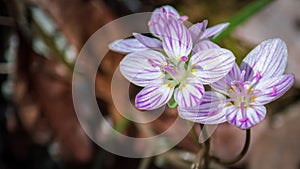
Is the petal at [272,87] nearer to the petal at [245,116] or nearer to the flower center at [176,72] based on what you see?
the petal at [245,116]

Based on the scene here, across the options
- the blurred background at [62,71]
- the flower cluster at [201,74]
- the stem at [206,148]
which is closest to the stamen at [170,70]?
the flower cluster at [201,74]

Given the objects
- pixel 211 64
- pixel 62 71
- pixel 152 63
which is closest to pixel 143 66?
pixel 152 63

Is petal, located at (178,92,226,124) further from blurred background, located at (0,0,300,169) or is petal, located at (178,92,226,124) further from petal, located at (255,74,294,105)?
blurred background, located at (0,0,300,169)

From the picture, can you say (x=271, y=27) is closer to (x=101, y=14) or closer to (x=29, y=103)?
(x=101, y=14)

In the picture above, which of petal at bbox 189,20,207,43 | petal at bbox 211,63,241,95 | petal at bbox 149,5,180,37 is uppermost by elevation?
petal at bbox 149,5,180,37

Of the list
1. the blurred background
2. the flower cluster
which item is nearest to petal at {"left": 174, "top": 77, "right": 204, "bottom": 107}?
the flower cluster

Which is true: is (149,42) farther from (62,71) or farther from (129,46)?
(62,71)

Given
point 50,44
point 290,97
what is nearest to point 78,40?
point 50,44
